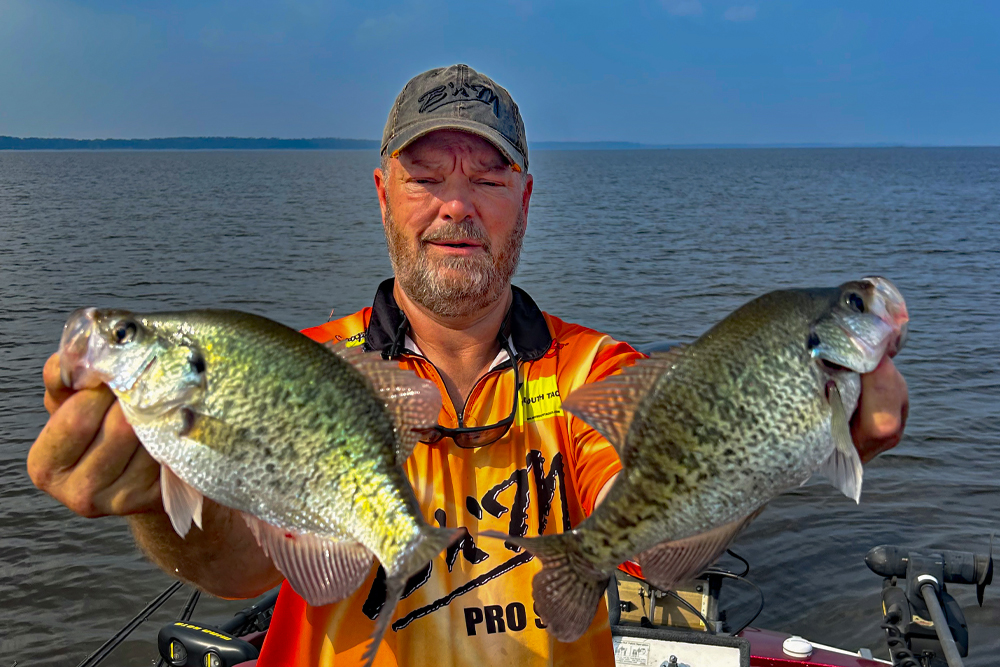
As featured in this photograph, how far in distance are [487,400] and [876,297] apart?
63.3 inches

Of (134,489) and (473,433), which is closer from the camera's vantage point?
(134,489)

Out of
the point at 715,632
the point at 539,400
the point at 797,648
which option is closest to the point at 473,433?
the point at 539,400

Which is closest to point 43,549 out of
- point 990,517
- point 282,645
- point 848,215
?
point 282,645

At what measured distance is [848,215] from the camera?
145ft

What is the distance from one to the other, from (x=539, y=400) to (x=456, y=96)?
139 centimetres

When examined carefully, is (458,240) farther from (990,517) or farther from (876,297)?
(990,517)

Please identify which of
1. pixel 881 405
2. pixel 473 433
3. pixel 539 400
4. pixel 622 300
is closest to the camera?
pixel 881 405

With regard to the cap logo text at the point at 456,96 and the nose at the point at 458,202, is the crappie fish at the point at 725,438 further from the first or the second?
the cap logo text at the point at 456,96

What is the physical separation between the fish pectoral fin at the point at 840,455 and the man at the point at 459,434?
0.46ft

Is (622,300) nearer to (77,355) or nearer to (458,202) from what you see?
(458,202)

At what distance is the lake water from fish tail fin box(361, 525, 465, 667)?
719cm

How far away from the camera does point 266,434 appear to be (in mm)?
2041

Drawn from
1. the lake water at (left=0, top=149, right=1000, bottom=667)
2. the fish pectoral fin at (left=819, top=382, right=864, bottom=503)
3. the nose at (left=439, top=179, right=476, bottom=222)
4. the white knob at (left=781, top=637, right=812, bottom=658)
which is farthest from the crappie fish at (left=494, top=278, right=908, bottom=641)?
the lake water at (left=0, top=149, right=1000, bottom=667)

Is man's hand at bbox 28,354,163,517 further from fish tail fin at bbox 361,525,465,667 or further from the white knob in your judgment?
the white knob
